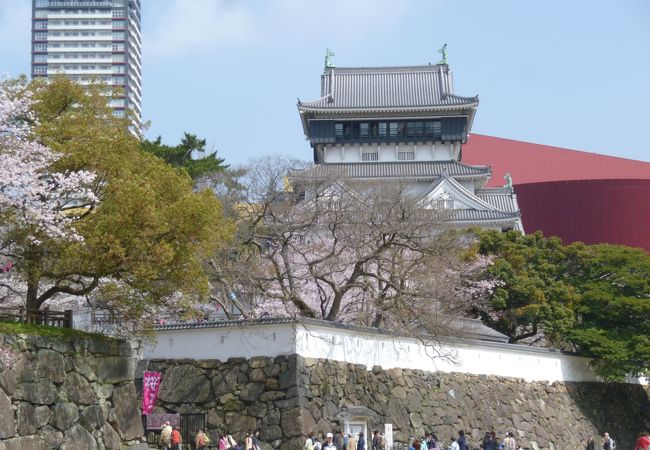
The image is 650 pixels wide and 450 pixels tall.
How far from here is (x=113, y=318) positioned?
17609 mm

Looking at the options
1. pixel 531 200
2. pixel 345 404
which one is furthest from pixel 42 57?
pixel 345 404

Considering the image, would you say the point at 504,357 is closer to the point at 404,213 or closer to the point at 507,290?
the point at 507,290

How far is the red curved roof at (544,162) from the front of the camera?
6575cm

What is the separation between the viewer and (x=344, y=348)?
22.5m

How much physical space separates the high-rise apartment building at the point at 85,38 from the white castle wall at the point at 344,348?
89224 mm

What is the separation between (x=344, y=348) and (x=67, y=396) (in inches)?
304

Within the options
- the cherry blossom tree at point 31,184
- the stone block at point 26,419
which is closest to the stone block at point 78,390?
the stone block at point 26,419

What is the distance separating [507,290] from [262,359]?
1308 cm

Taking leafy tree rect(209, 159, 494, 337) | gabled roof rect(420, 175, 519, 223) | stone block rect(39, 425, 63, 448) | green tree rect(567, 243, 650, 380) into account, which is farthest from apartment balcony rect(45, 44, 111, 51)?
stone block rect(39, 425, 63, 448)

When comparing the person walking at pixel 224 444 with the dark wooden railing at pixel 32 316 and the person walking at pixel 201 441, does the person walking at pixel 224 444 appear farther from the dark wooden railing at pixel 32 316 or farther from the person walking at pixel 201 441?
the dark wooden railing at pixel 32 316

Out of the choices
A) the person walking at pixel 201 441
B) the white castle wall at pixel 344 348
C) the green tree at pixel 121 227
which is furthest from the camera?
the white castle wall at pixel 344 348

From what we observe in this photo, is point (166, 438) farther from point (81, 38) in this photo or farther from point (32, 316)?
point (81, 38)

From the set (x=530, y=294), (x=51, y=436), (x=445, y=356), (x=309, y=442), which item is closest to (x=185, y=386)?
(x=309, y=442)

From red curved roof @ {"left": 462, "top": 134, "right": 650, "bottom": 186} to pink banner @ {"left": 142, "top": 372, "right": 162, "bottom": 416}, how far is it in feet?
153
